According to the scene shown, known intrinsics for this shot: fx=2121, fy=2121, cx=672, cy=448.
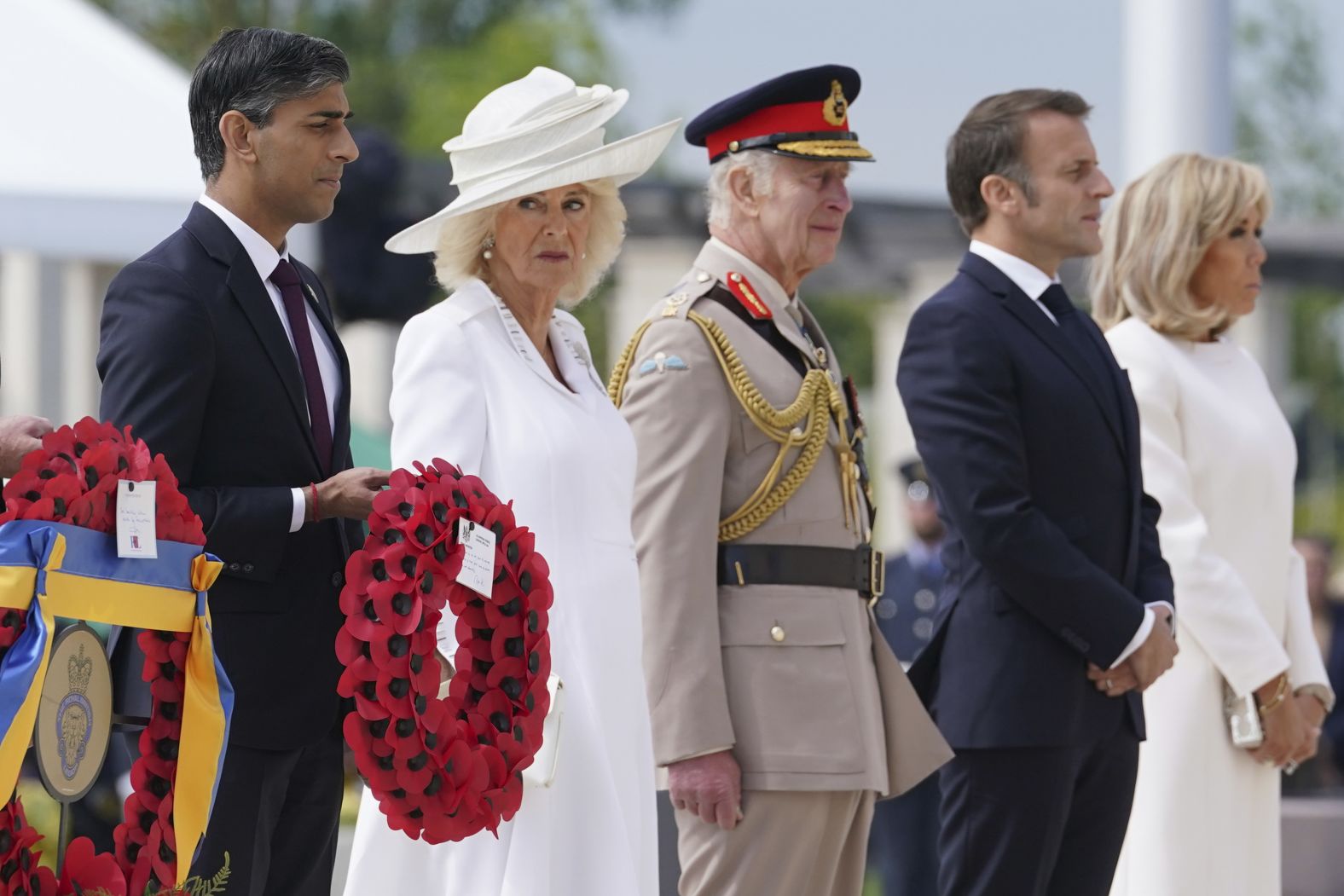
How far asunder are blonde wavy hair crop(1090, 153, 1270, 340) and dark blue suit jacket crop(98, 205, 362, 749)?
244 cm

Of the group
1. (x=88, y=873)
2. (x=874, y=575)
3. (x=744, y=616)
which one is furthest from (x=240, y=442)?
(x=874, y=575)

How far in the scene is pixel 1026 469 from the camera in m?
4.53

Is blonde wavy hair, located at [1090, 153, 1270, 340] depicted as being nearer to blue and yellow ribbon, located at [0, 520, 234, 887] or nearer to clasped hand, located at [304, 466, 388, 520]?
clasped hand, located at [304, 466, 388, 520]

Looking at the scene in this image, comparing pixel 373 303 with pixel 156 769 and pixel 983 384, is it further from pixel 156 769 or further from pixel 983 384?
pixel 156 769

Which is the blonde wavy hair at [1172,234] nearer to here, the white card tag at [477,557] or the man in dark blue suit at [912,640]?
the white card tag at [477,557]

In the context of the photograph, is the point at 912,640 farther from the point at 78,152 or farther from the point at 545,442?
the point at 545,442

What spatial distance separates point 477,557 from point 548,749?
0.42 meters

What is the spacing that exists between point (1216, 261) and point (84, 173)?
379 cm

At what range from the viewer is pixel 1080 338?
4.75m

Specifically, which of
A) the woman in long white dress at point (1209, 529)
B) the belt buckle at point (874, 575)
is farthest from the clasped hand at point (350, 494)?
the woman in long white dress at point (1209, 529)

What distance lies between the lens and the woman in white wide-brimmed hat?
146 inches

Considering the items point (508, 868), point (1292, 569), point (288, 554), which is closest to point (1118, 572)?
point (1292, 569)

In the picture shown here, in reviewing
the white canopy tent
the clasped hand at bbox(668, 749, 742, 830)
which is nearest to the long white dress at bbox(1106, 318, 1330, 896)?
the clasped hand at bbox(668, 749, 742, 830)

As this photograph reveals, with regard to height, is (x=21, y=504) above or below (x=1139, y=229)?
below
